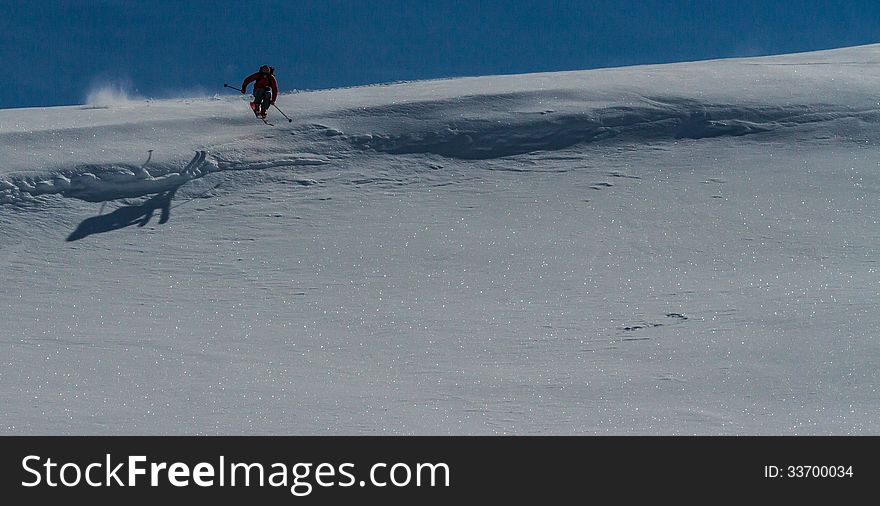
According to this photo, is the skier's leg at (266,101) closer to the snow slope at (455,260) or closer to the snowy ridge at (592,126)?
the snow slope at (455,260)

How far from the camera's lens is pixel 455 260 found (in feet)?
29.1

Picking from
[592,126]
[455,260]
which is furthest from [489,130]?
[455,260]

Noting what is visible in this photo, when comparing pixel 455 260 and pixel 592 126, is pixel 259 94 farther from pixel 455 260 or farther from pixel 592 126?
pixel 455 260

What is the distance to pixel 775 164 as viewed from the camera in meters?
10.9

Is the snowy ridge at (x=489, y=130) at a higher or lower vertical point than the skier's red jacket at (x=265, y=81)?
lower

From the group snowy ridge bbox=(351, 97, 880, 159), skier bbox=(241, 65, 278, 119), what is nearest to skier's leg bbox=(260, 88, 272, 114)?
skier bbox=(241, 65, 278, 119)

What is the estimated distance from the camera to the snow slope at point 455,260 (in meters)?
6.25

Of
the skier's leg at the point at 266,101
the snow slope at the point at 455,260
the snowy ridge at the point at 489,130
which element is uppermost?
the skier's leg at the point at 266,101

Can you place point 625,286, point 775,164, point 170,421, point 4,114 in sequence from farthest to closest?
1. point 4,114
2. point 775,164
3. point 625,286
4. point 170,421

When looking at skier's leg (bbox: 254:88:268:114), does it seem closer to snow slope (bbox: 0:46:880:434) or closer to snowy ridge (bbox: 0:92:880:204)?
snow slope (bbox: 0:46:880:434)

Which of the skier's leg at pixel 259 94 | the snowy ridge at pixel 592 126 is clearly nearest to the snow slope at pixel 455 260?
the snowy ridge at pixel 592 126
